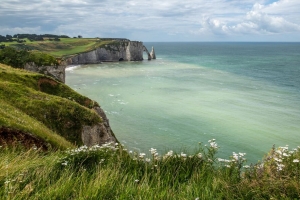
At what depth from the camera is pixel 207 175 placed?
853 cm

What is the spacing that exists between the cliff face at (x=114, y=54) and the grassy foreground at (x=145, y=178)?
131813mm

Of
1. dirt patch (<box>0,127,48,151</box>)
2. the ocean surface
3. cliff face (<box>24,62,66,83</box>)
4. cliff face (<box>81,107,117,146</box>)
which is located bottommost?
the ocean surface

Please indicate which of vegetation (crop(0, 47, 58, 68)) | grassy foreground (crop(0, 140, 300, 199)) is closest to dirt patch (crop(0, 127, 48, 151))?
grassy foreground (crop(0, 140, 300, 199))

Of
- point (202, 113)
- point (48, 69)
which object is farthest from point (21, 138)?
point (48, 69)

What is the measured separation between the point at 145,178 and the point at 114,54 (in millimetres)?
149865

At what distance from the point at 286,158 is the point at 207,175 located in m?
2.37

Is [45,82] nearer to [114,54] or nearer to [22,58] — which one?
[22,58]

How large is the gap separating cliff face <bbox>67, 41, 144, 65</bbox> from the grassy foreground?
13181cm

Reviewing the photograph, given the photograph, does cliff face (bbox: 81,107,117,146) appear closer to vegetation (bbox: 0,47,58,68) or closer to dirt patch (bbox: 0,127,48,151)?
dirt patch (bbox: 0,127,48,151)

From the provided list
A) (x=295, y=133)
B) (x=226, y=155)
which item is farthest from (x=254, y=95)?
(x=226, y=155)

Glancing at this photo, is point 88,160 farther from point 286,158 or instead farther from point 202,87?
point 202,87

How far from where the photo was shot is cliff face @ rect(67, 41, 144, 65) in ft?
455

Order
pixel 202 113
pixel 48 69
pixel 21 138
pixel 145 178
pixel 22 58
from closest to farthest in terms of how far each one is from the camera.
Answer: pixel 145 178 < pixel 21 138 < pixel 202 113 < pixel 22 58 < pixel 48 69

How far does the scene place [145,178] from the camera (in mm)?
7887
